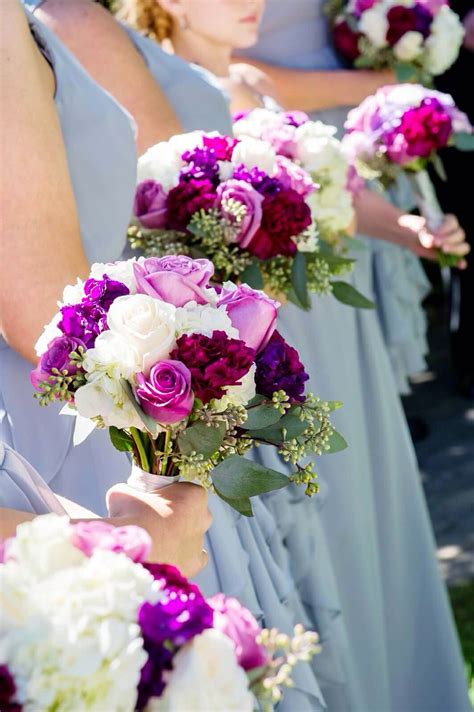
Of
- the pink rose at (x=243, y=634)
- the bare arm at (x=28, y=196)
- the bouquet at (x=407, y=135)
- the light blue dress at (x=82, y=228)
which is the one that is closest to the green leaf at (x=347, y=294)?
the light blue dress at (x=82, y=228)

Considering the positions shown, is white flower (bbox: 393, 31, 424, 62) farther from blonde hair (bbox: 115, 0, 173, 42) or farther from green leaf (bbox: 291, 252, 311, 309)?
green leaf (bbox: 291, 252, 311, 309)

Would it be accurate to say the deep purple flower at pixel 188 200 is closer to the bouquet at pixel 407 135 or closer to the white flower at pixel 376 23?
the bouquet at pixel 407 135

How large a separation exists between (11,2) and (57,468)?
0.86 m

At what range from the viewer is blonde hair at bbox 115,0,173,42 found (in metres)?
3.45

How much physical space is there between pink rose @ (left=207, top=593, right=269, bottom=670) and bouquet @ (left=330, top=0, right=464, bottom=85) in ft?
12.5

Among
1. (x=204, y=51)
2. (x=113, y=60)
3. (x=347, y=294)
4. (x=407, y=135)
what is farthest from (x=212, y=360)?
(x=407, y=135)

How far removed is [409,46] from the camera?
462cm

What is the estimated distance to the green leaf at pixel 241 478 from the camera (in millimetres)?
1760

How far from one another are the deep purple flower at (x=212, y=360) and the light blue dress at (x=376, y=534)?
177 centimetres

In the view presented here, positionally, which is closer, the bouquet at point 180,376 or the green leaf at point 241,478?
the bouquet at point 180,376

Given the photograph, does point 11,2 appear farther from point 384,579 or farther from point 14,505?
point 384,579

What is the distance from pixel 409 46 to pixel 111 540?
3798 mm

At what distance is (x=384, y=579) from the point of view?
3816 mm

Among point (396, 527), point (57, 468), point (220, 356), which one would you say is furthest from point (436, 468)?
point (220, 356)
